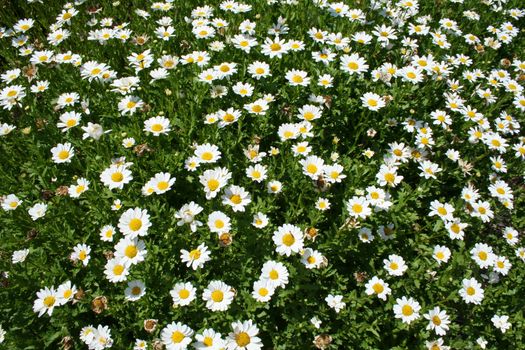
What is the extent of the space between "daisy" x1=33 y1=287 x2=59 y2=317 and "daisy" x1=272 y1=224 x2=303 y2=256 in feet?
5.53

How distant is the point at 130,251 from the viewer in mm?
3021

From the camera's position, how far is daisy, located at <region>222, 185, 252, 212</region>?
3.28 meters

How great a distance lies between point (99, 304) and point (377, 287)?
2.08m

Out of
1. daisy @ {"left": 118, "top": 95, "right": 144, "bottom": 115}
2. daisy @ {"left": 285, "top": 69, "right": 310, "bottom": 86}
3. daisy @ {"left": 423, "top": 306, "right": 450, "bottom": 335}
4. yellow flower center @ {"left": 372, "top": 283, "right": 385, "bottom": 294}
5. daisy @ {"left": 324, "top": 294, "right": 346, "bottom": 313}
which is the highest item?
daisy @ {"left": 285, "top": 69, "right": 310, "bottom": 86}

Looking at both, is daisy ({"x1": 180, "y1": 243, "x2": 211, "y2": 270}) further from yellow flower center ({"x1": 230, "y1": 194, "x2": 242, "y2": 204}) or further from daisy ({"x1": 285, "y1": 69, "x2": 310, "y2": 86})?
daisy ({"x1": 285, "y1": 69, "x2": 310, "y2": 86})

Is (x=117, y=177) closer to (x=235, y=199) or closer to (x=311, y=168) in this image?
(x=235, y=199)

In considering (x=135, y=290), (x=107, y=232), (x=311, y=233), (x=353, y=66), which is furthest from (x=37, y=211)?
(x=353, y=66)

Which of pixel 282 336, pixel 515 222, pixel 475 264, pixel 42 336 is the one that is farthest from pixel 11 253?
pixel 515 222

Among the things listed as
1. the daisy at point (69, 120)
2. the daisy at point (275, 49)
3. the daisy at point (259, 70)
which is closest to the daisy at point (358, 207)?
the daisy at point (259, 70)

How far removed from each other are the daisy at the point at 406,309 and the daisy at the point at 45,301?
2.53m

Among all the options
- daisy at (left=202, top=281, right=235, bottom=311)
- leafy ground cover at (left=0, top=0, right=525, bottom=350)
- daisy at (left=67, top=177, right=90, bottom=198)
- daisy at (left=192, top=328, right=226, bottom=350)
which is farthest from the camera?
daisy at (left=67, top=177, right=90, bottom=198)

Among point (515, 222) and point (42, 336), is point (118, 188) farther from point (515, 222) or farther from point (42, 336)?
point (515, 222)

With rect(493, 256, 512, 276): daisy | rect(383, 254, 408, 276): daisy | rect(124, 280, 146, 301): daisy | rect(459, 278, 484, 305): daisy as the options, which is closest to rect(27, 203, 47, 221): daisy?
rect(124, 280, 146, 301): daisy

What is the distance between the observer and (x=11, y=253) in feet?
11.6
